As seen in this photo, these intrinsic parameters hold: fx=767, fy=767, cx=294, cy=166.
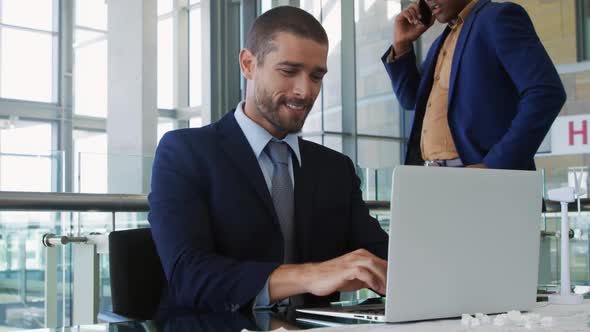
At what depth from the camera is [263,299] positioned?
132 centimetres

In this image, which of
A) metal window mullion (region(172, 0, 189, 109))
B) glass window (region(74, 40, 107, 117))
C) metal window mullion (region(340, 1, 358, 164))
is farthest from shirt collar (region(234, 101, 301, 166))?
metal window mullion (region(172, 0, 189, 109))

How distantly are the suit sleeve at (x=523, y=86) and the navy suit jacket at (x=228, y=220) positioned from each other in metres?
0.40

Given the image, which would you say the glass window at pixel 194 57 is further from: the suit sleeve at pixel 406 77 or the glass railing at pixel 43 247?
the suit sleeve at pixel 406 77

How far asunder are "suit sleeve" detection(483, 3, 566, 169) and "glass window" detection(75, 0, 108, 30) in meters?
8.99

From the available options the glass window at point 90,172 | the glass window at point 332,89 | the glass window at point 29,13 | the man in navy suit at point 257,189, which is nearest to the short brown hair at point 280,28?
the man in navy suit at point 257,189

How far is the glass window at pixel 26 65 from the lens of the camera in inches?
377

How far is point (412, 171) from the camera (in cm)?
107

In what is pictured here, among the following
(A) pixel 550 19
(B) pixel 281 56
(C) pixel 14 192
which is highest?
(A) pixel 550 19

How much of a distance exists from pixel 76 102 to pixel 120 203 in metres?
7.80

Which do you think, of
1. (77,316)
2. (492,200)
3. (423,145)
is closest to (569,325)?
(492,200)

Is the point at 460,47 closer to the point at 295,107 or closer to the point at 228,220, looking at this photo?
the point at 295,107

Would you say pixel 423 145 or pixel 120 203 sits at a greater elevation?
pixel 423 145

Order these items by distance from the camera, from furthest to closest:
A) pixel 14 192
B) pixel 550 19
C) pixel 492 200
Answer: pixel 550 19
pixel 14 192
pixel 492 200

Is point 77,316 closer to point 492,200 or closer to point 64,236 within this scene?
point 64,236
